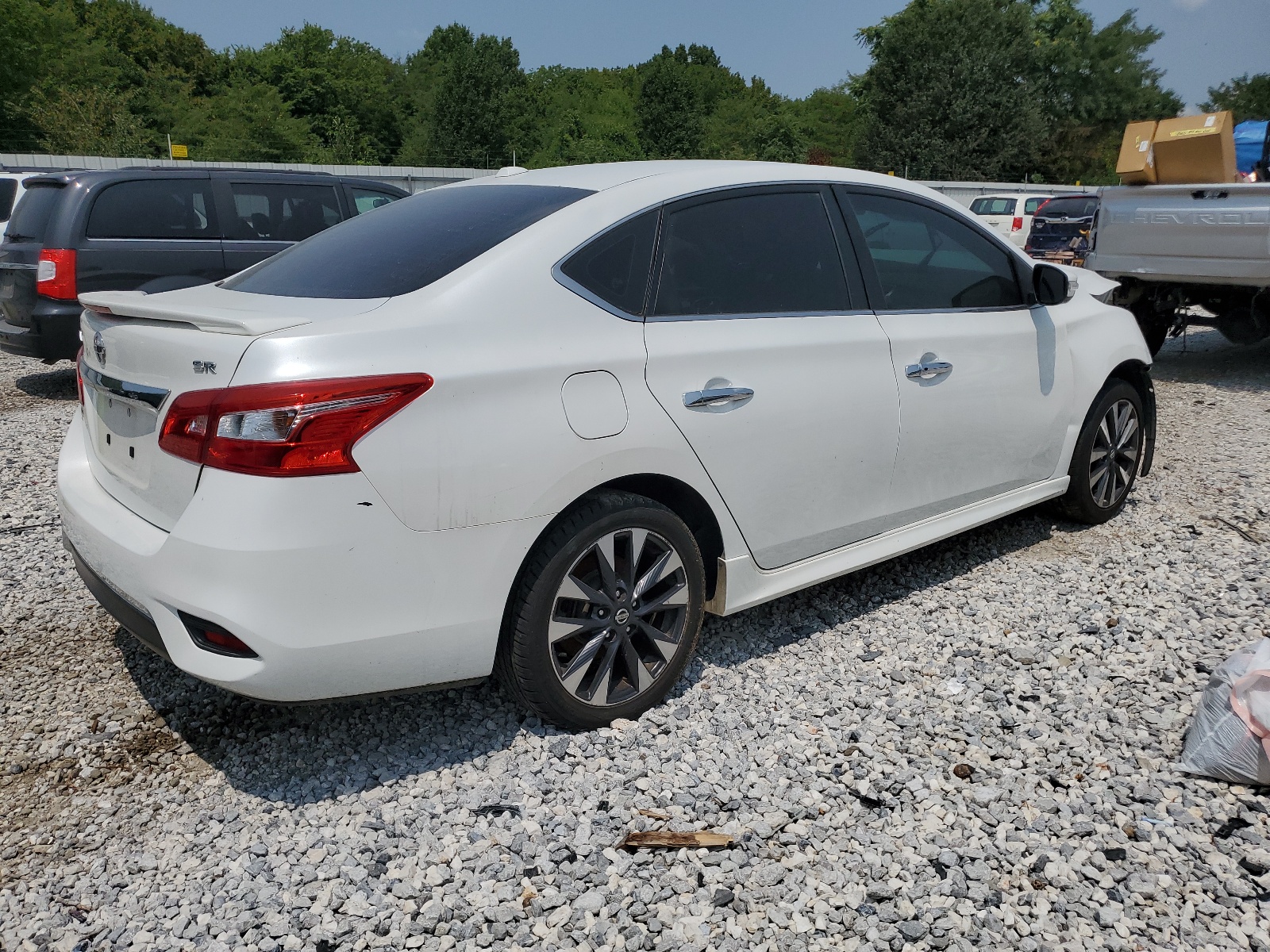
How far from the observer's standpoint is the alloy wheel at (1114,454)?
4.83 metres

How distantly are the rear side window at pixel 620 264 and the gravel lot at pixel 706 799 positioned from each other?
1330 mm

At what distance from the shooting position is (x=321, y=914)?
2.34 m

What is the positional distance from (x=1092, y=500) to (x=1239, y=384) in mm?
5167

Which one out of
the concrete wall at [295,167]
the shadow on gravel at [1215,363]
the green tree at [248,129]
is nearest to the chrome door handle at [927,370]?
the shadow on gravel at [1215,363]

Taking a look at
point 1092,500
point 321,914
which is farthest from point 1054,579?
point 321,914

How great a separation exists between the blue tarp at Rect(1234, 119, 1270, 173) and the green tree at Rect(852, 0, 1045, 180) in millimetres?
45946

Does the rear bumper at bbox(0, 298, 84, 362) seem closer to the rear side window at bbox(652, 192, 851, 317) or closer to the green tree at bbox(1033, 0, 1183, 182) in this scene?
the rear side window at bbox(652, 192, 851, 317)

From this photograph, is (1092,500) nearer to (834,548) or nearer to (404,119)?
(834,548)

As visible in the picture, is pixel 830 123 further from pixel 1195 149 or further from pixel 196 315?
pixel 196 315

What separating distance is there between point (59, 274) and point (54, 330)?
1.39 feet

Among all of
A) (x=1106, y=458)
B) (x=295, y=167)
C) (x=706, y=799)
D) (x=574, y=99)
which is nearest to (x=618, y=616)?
(x=706, y=799)

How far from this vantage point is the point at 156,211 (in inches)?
316

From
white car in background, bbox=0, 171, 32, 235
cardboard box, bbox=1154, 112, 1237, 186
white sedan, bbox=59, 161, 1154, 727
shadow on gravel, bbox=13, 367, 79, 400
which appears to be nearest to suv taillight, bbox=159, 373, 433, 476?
white sedan, bbox=59, 161, 1154, 727

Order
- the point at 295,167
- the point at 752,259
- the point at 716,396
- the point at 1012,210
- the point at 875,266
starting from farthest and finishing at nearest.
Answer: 1. the point at 1012,210
2. the point at 295,167
3. the point at 875,266
4. the point at 752,259
5. the point at 716,396
